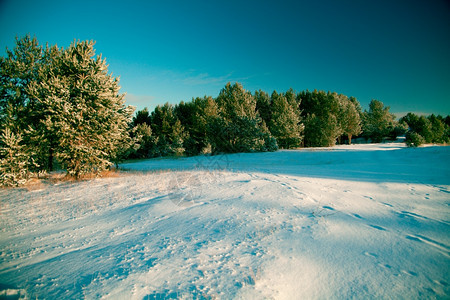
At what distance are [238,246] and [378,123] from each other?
186ft

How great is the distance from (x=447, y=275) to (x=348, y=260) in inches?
42.6

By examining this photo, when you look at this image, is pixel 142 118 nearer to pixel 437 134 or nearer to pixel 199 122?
pixel 199 122

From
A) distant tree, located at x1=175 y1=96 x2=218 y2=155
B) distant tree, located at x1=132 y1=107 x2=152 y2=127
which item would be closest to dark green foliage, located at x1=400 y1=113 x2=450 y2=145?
distant tree, located at x1=175 y1=96 x2=218 y2=155

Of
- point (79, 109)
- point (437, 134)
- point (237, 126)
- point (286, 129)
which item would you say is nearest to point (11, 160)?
point (79, 109)

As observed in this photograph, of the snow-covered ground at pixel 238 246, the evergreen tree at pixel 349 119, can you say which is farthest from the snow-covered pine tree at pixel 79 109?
the evergreen tree at pixel 349 119

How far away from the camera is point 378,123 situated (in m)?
45.1

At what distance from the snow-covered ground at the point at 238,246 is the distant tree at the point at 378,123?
48.7 metres

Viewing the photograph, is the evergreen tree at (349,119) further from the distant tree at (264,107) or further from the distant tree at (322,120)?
the distant tree at (264,107)

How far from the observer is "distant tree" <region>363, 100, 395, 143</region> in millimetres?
44500

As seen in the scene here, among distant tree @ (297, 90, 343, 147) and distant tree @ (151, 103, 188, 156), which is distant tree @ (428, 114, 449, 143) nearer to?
distant tree @ (297, 90, 343, 147)

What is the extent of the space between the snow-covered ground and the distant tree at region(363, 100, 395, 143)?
160ft

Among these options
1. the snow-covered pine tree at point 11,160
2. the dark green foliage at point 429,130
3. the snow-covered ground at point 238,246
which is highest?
the dark green foliage at point 429,130

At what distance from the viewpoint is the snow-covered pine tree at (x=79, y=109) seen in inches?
389

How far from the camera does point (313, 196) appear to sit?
5.69 meters
